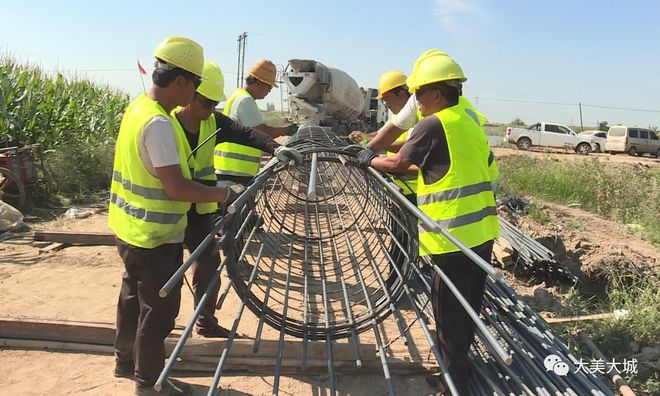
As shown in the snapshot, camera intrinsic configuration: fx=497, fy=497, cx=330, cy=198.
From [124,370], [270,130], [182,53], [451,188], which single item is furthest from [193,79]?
[270,130]

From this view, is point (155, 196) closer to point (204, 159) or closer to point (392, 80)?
point (204, 159)

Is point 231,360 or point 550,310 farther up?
point 231,360

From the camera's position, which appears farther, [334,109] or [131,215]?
[334,109]

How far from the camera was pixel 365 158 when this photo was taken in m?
3.01

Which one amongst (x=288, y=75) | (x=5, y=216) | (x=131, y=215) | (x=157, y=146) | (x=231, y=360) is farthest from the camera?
(x=288, y=75)

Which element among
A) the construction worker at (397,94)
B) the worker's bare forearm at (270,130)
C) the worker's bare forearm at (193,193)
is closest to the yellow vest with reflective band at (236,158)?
the worker's bare forearm at (270,130)

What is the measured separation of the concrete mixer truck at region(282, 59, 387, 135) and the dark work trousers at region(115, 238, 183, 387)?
10822 millimetres

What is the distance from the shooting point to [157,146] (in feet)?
7.59

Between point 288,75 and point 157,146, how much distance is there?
1215 cm

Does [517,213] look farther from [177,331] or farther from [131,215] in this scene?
[131,215]

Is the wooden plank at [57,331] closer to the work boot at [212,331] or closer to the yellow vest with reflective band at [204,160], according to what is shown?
the work boot at [212,331]

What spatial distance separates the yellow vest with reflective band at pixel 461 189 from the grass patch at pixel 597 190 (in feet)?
23.2

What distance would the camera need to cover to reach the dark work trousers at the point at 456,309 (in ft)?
8.21

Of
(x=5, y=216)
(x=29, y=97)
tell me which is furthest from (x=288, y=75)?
(x=5, y=216)
